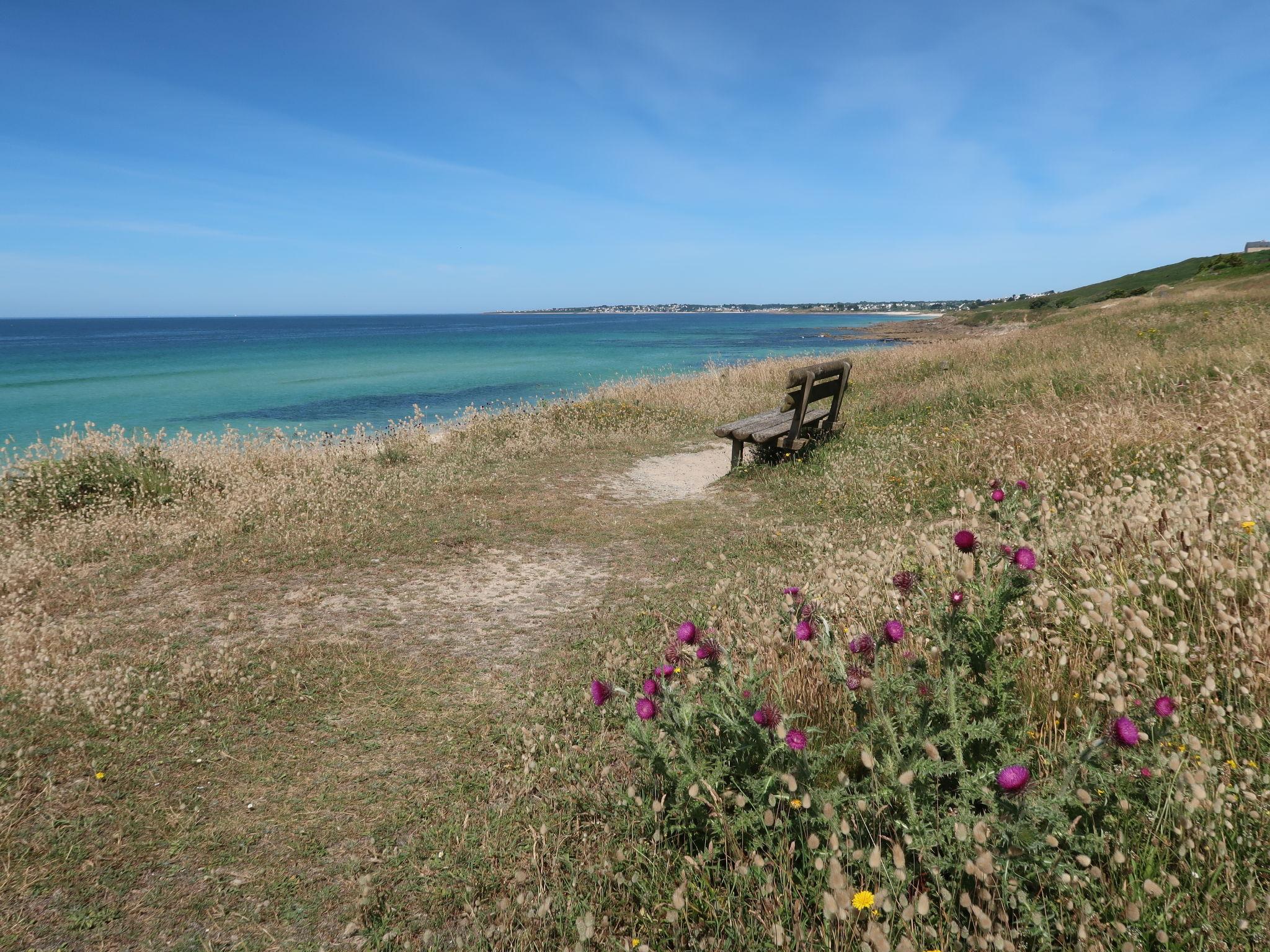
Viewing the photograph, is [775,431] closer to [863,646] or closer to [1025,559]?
[863,646]

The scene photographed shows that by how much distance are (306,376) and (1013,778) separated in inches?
1746

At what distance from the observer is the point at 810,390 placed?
31.5 feet

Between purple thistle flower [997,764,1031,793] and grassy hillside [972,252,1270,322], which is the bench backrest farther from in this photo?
grassy hillside [972,252,1270,322]

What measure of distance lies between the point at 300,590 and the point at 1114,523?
19.5ft

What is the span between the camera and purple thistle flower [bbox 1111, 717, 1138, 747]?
61.2 inches

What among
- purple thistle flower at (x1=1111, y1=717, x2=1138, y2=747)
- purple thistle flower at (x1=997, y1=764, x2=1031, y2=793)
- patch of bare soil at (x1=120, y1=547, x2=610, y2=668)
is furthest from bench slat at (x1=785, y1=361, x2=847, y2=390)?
purple thistle flower at (x1=997, y1=764, x2=1031, y2=793)

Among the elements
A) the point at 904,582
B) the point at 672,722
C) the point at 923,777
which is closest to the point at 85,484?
the point at 672,722

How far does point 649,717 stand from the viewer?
7.10 ft

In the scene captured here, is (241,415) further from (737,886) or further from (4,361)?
(4,361)

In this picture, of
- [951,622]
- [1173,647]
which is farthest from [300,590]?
[1173,647]

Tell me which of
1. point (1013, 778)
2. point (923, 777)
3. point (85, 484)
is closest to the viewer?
point (1013, 778)

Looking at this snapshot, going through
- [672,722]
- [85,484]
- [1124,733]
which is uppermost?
[1124,733]

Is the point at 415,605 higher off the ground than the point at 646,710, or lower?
lower

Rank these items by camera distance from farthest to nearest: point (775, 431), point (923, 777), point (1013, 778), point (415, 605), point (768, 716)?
point (775, 431), point (415, 605), point (768, 716), point (923, 777), point (1013, 778)
